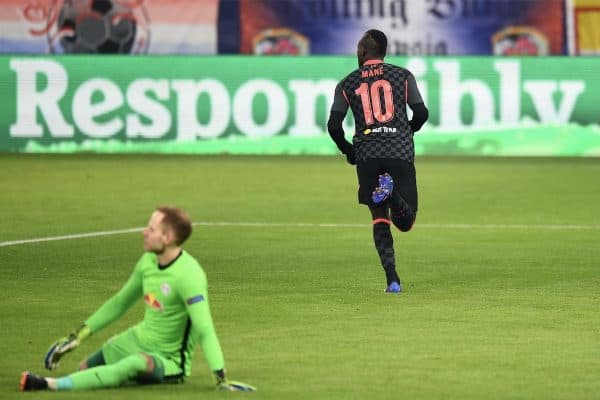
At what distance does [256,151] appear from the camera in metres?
32.2

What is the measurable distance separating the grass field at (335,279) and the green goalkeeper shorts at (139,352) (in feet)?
0.26

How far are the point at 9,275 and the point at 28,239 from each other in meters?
3.25

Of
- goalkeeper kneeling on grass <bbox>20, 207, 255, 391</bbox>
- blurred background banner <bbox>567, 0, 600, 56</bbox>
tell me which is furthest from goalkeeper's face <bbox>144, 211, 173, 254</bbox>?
blurred background banner <bbox>567, 0, 600, 56</bbox>

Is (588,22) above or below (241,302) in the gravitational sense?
above

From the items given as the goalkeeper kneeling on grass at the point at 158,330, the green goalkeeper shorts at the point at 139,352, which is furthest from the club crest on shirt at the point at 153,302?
the green goalkeeper shorts at the point at 139,352

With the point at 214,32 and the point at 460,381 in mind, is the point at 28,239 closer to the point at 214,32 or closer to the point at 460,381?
the point at 460,381

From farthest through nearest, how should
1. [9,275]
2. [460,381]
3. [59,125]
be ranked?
[59,125], [9,275], [460,381]

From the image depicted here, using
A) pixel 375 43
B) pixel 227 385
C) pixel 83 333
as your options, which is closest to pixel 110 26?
pixel 375 43

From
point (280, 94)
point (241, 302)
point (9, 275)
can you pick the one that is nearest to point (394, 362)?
point (241, 302)

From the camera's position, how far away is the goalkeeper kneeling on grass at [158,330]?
8.99 metres

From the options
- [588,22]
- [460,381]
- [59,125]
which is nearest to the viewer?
[460,381]

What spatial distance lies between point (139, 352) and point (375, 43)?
504 cm

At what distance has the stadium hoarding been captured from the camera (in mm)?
31750

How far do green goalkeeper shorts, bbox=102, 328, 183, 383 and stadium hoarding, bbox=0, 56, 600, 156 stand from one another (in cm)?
2244
